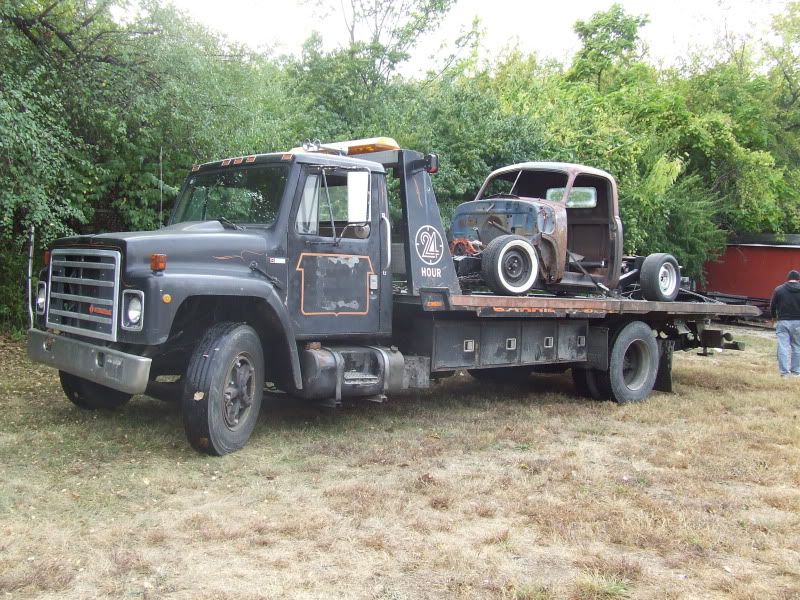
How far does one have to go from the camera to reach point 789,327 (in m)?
11.8

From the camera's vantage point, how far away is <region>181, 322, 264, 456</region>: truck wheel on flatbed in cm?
573

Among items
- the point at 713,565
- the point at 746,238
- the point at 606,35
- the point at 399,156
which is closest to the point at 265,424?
the point at 399,156

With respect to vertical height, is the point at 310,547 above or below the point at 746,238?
below

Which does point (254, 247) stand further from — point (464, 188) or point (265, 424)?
point (464, 188)

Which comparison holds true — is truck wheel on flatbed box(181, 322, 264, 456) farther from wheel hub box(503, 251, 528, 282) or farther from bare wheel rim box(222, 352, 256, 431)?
wheel hub box(503, 251, 528, 282)

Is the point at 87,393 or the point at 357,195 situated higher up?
the point at 357,195

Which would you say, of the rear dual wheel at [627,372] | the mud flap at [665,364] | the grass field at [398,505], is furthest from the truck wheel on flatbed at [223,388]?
the mud flap at [665,364]

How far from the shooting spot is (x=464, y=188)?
14117 millimetres

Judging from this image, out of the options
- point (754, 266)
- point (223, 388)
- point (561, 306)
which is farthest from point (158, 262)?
point (754, 266)

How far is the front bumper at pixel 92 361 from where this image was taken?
544 centimetres

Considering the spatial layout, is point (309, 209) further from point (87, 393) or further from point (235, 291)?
point (87, 393)

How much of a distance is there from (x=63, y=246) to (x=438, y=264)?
331cm

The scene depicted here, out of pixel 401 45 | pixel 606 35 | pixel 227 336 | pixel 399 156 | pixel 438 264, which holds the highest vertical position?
pixel 606 35

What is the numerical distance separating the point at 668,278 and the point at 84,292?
688cm
